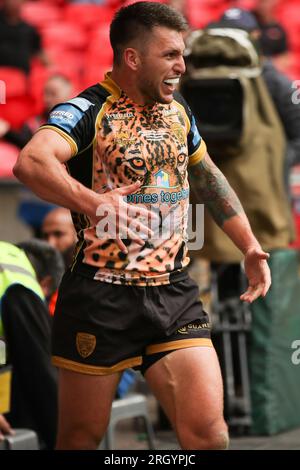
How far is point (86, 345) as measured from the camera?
4.46 m

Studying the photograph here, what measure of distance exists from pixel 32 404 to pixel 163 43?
6.35ft

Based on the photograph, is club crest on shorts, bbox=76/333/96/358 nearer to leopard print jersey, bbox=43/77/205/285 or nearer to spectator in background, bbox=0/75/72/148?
leopard print jersey, bbox=43/77/205/285

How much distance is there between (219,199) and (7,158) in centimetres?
603

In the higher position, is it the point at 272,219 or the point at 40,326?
the point at 272,219

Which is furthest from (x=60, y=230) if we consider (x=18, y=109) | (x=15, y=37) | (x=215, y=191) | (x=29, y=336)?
(x=15, y=37)

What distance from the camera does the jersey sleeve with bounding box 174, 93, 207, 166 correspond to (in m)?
4.73

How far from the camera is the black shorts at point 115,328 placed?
14.6ft

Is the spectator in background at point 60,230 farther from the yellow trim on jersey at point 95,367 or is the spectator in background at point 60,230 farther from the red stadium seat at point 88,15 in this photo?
the red stadium seat at point 88,15

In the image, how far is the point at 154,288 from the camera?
4.52 metres

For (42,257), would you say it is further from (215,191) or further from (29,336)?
(215,191)

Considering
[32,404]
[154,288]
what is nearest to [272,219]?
[32,404]

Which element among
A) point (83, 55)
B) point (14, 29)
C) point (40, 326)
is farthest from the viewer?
point (83, 55)

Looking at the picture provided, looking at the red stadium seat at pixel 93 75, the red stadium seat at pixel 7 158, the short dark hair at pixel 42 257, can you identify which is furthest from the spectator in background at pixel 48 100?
the short dark hair at pixel 42 257
